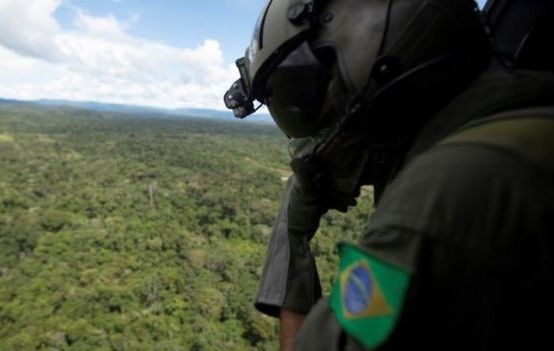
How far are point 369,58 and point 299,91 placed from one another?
0.23 metres

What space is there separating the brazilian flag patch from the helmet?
45cm

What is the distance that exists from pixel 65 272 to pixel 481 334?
29.2m

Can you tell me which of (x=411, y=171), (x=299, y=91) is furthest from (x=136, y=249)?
(x=411, y=171)

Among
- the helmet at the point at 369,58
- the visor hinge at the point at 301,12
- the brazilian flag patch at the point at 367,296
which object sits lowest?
the brazilian flag patch at the point at 367,296

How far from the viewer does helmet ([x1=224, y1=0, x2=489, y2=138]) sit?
1.00m

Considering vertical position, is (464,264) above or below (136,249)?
above

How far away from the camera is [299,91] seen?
124cm

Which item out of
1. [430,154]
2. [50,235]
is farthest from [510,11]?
[50,235]

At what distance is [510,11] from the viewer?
1533mm

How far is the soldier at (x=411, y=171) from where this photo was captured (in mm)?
595

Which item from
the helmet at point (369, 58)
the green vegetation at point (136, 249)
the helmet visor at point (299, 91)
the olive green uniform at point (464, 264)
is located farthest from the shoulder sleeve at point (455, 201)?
the green vegetation at point (136, 249)

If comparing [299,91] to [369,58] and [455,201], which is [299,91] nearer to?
[369,58]

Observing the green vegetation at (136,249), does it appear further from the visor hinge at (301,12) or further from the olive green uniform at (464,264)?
the olive green uniform at (464,264)

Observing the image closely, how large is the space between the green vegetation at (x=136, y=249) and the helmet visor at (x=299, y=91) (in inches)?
794
